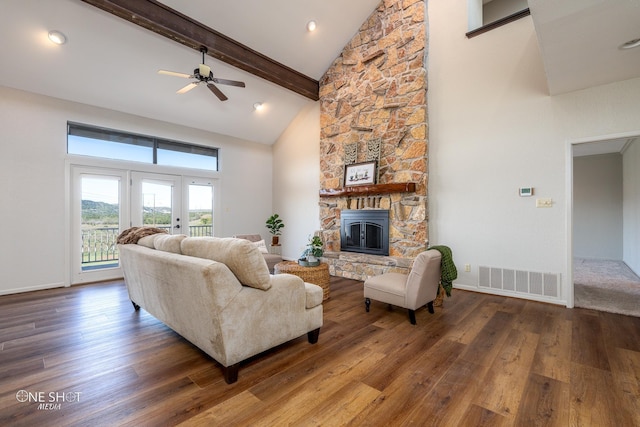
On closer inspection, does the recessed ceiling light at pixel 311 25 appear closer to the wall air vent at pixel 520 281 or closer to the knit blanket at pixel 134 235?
the knit blanket at pixel 134 235

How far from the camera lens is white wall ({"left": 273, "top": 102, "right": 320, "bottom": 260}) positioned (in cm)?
645

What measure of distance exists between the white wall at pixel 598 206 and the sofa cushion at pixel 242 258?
8.63m

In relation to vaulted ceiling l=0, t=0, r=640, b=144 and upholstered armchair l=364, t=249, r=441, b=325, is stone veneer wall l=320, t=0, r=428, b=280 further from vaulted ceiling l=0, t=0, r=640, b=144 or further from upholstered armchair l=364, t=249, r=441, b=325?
upholstered armchair l=364, t=249, r=441, b=325

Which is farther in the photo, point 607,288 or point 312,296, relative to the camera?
point 607,288

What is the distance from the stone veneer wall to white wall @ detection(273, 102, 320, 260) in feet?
1.69

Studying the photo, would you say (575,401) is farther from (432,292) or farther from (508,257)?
(508,257)

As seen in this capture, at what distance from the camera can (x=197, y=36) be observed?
4.05 meters

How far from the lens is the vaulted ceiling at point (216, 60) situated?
2324mm

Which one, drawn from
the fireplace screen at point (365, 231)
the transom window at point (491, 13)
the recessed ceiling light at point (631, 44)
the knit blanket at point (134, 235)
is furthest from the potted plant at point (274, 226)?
the recessed ceiling light at point (631, 44)

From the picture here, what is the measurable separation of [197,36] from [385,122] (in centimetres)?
330

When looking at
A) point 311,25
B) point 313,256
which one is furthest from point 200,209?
point 311,25

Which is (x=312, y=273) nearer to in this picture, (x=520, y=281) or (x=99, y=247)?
(x=520, y=281)

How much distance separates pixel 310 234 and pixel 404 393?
4734 mm

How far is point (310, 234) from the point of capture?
6.45 metres
